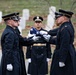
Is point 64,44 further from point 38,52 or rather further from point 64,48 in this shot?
point 38,52

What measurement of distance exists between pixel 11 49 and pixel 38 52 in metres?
1.48

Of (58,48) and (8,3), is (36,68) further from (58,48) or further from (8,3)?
(8,3)

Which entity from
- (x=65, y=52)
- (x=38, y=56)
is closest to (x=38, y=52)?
(x=38, y=56)

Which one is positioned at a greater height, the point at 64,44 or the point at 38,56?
the point at 64,44

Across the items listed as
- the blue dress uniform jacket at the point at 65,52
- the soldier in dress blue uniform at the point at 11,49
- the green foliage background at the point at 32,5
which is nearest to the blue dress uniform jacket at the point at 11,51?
the soldier in dress blue uniform at the point at 11,49

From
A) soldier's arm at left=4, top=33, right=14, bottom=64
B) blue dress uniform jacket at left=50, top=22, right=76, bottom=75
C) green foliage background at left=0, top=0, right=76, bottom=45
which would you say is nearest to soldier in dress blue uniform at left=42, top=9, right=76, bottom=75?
blue dress uniform jacket at left=50, top=22, right=76, bottom=75

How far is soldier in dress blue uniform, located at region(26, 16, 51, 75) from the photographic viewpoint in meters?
9.62

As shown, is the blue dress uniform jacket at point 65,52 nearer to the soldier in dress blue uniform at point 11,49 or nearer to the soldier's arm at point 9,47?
the soldier in dress blue uniform at point 11,49

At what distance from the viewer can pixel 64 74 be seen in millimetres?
8805

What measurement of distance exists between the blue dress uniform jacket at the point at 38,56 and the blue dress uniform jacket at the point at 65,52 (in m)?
0.87

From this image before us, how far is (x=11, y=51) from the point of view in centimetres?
841

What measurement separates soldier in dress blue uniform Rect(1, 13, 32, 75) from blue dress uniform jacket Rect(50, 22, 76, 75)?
0.83 m

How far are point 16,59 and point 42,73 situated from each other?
1485mm

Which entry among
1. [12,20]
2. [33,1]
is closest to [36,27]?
[12,20]
